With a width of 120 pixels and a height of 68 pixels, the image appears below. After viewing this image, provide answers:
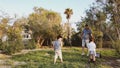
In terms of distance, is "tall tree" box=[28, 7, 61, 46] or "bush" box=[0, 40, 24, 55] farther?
"tall tree" box=[28, 7, 61, 46]

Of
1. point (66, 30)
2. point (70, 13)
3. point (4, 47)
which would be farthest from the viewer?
point (70, 13)

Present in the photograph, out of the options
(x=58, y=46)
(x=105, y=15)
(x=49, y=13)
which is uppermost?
(x=49, y=13)

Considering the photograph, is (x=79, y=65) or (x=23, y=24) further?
(x=23, y=24)

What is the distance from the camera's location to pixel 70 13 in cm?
7188

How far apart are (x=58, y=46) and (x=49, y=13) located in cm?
4963

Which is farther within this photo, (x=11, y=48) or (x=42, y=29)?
(x=42, y=29)

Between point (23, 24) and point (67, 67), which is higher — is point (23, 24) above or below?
above

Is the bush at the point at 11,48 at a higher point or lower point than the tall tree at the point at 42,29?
lower

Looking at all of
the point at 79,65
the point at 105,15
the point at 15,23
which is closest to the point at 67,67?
the point at 79,65

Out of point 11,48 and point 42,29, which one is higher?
point 42,29

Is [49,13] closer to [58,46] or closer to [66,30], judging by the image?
[66,30]

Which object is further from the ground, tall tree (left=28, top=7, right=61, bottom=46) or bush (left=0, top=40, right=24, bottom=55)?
tall tree (left=28, top=7, right=61, bottom=46)

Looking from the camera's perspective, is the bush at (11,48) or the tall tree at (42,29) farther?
the tall tree at (42,29)

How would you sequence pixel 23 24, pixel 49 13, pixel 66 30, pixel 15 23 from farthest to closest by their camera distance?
pixel 49 13, pixel 66 30, pixel 23 24, pixel 15 23
